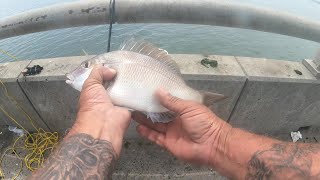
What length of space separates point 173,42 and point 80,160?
7.25 m

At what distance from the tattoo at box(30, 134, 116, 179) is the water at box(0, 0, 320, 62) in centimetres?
583

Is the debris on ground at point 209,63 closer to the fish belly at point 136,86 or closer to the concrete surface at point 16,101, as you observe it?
the fish belly at point 136,86

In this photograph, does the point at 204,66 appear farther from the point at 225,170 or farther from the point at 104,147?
the point at 104,147

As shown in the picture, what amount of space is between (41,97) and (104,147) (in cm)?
209

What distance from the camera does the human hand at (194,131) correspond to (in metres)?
2.48

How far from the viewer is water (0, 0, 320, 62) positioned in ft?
27.1

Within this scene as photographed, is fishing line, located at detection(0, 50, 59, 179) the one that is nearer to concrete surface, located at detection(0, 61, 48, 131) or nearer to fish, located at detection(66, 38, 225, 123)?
concrete surface, located at detection(0, 61, 48, 131)

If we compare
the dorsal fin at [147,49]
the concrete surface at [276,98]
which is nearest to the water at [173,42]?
the concrete surface at [276,98]

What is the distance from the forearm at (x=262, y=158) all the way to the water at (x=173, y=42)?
586 cm

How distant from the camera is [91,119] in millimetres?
2287

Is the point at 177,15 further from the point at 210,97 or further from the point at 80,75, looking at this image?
the point at 80,75

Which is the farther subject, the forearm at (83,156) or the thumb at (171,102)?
the thumb at (171,102)

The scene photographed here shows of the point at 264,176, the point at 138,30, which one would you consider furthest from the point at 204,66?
the point at 138,30

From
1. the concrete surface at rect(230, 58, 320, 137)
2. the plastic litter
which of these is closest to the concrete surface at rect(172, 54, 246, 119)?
the concrete surface at rect(230, 58, 320, 137)
